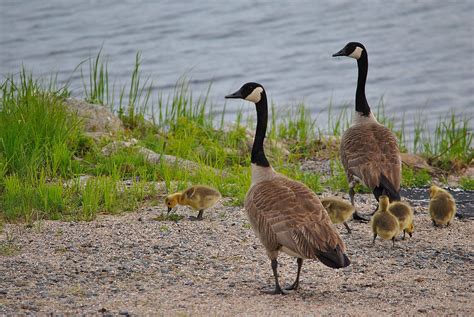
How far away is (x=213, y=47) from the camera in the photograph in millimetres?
21328

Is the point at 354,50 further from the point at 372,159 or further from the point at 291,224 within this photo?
the point at 291,224

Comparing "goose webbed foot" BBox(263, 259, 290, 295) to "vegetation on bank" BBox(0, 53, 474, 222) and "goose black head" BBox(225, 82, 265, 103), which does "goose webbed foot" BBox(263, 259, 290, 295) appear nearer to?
"goose black head" BBox(225, 82, 265, 103)

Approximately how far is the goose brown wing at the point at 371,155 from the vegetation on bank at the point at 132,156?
0.85m

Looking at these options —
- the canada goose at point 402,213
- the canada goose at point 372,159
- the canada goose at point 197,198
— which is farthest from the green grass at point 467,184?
the canada goose at point 197,198

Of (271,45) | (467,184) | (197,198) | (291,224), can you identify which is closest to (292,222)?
(291,224)

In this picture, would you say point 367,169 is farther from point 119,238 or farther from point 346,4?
point 346,4

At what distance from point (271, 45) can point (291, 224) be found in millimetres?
15059

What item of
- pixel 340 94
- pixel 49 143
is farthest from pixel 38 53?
pixel 49 143

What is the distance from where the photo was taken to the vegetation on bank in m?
9.38

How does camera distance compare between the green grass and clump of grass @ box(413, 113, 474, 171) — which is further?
clump of grass @ box(413, 113, 474, 171)

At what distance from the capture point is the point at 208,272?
7.59 metres

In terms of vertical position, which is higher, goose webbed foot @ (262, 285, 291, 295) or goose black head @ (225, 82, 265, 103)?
goose black head @ (225, 82, 265, 103)

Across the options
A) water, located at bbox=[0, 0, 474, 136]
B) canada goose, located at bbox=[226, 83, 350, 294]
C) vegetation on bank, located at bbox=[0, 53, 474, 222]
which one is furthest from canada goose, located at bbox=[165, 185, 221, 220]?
water, located at bbox=[0, 0, 474, 136]

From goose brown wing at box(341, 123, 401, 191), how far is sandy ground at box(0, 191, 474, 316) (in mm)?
516
